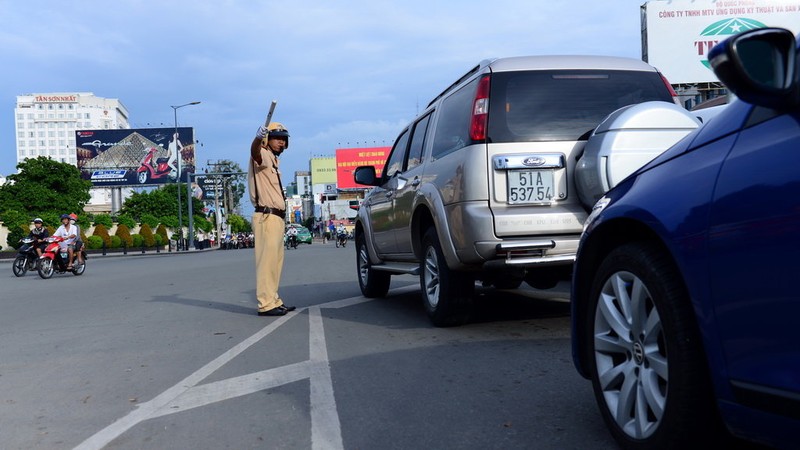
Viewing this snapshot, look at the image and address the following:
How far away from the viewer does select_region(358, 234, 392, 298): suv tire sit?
855 cm

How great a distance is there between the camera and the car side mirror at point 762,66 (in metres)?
2.01

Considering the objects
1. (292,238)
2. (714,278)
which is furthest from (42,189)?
(714,278)

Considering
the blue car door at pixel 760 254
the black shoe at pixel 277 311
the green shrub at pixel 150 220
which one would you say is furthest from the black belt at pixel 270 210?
the green shrub at pixel 150 220

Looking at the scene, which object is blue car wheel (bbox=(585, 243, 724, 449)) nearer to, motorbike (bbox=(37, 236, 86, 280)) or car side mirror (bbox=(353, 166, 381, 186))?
car side mirror (bbox=(353, 166, 381, 186))

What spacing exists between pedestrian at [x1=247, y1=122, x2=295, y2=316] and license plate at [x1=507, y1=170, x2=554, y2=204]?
3.16m

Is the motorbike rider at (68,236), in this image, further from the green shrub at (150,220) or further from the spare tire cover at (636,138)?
the green shrub at (150,220)

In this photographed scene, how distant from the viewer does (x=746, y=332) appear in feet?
6.93

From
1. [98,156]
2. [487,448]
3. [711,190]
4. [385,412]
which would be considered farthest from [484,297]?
[98,156]

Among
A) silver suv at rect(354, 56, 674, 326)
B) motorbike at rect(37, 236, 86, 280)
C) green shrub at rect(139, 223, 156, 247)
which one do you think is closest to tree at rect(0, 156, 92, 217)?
green shrub at rect(139, 223, 156, 247)

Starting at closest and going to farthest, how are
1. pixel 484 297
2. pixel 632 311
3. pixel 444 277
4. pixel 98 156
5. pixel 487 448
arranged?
pixel 632 311 → pixel 487 448 → pixel 444 277 → pixel 484 297 → pixel 98 156

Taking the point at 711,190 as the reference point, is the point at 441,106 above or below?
above

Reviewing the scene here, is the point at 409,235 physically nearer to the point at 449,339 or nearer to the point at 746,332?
the point at 449,339

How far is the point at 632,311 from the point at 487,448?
854mm

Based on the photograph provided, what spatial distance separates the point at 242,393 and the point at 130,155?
71.5m
